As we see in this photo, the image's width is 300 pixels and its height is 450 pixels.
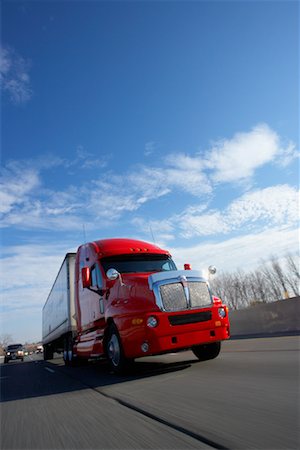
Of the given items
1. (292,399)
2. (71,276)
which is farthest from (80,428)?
(71,276)

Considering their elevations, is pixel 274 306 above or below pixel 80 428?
above

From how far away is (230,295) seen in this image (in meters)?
67.8

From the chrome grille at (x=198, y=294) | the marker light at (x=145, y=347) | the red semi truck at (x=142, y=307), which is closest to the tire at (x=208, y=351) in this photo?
the red semi truck at (x=142, y=307)

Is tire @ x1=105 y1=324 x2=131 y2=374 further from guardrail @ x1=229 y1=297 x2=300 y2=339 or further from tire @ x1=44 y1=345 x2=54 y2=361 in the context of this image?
tire @ x1=44 y1=345 x2=54 y2=361

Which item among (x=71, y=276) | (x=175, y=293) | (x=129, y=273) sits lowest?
(x=175, y=293)

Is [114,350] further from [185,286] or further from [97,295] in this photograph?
[185,286]

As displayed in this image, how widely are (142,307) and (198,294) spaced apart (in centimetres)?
122

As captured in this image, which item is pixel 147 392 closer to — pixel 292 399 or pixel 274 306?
pixel 292 399

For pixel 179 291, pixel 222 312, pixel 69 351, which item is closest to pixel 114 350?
pixel 179 291

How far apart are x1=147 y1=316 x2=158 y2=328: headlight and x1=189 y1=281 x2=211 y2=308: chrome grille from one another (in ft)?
2.90

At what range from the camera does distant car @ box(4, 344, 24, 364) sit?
112 feet

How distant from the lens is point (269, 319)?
66.7 feet

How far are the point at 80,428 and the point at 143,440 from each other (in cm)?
96

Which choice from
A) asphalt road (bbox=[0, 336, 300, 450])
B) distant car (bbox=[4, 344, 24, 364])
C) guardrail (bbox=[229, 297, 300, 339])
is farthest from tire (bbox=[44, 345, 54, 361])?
asphalt road (bbox=[0, 336, 300, 450])
